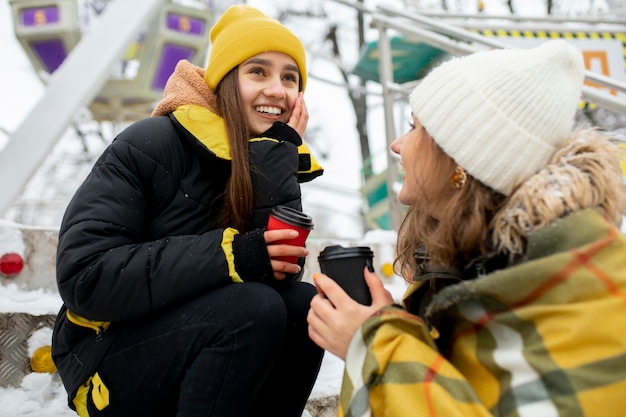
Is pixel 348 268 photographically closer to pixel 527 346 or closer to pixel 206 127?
pixel 527 346

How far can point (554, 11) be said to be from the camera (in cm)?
1216

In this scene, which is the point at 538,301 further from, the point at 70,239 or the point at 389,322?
the point at 70,239

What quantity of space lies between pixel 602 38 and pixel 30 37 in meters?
5.10

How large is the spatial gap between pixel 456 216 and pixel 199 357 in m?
0.62

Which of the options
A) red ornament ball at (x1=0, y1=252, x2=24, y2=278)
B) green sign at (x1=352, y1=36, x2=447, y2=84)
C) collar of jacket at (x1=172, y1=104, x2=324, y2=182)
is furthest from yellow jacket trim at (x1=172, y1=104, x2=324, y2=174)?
green sign at (x1=352, y1=36, x2=447, y2=84)

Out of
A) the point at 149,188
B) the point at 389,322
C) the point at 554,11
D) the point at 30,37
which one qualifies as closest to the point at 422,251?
the point at 389,322

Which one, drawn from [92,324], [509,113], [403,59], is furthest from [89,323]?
[403,59]

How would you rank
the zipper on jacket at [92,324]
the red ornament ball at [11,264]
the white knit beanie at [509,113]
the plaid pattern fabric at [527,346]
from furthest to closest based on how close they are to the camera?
the red ornament ball at [11,264] → the zipper on jacket at [92,324] → the white knit beanie at [509,113] → the plaid pattern fabric at [527,346]

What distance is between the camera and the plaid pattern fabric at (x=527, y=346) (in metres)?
0.91

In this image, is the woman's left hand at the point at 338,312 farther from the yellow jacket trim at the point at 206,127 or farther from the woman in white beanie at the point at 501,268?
the yellow jacket trim at the point at 206,127

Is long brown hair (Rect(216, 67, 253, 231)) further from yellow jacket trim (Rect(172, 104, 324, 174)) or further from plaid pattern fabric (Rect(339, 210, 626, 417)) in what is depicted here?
plaid pattern fabric (Rect(339, 210, 626, 417))

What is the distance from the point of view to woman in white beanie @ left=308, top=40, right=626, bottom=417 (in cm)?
92

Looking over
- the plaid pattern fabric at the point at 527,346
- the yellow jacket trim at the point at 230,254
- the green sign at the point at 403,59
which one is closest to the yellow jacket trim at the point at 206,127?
the yellow jacket trim at the point at 230,254

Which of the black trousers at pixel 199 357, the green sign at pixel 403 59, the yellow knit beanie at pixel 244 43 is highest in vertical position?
the yellow knit beanie at pixel 244 43
